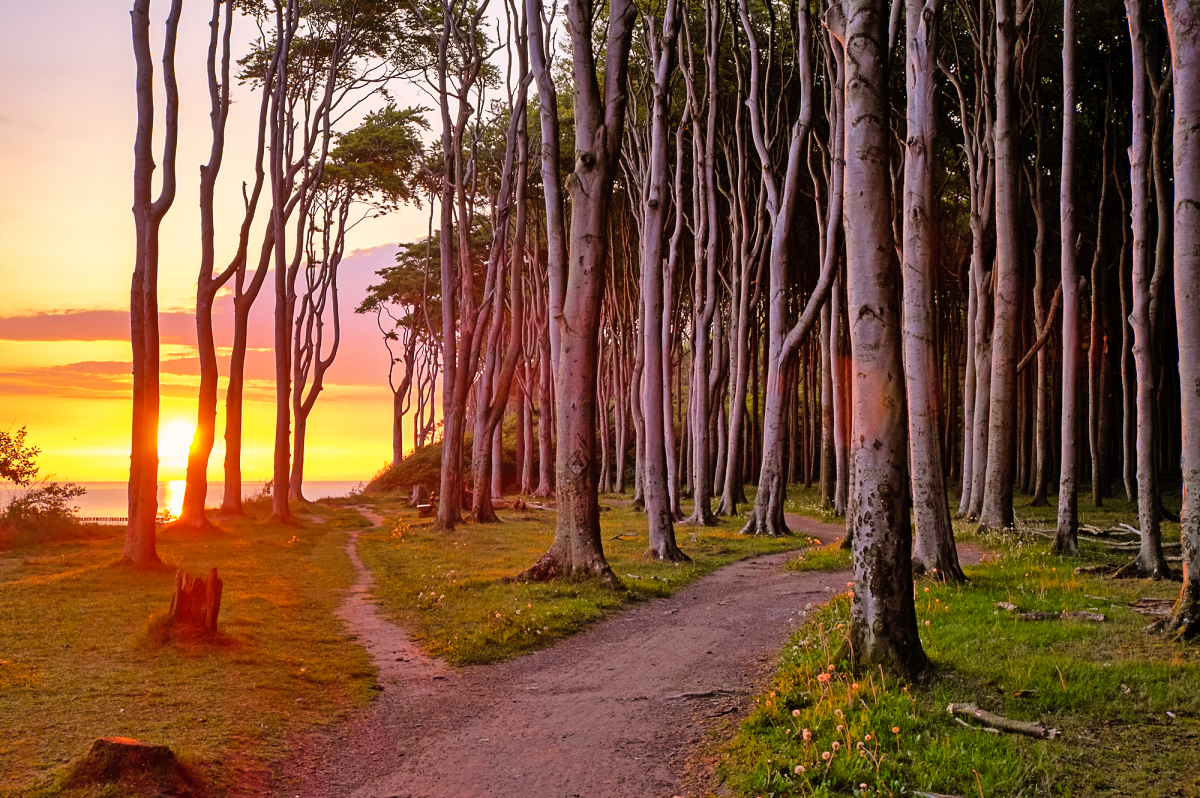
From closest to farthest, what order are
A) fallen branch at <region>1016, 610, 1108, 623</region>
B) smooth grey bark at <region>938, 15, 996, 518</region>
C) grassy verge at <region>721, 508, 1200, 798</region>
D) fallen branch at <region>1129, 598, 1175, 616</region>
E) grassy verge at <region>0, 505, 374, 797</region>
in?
grassy verge at <region>721, 508, 1200, 798</region>
grassy verge at <region>0, 505, 374, 797</region>
fallen branch at <region>1016, 610, 1108, 623</region>
fallen branch at <region>1129, 598, 1175, 616</region>
smooth grey bark at <region>938, 15, 996, 518</region>

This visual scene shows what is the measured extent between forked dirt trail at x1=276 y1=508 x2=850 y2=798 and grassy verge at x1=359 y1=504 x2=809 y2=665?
359mm

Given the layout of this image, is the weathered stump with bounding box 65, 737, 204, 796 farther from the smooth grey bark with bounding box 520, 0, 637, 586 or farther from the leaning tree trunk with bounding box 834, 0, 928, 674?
the smooth grey bark with bounding box 520, 0, 637, 586

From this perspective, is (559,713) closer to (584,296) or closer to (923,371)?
(923,371)

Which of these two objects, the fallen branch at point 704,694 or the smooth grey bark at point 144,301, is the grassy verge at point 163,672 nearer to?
the smooth grey bark at point 144,301

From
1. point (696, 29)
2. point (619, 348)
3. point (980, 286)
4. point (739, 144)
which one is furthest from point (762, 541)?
point (619, 348)

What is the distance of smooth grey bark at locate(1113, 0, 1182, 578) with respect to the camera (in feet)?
33.1

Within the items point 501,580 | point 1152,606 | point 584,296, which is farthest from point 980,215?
point 501,580

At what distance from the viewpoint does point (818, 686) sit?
581 cm

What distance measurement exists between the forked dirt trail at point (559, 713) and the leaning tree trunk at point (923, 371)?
161 centimetres

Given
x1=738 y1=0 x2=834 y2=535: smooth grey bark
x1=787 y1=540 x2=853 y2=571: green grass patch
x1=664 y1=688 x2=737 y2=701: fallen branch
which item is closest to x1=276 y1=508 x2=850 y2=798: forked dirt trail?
x1=664 y1=688 x2=737 y2=701: fallen branch

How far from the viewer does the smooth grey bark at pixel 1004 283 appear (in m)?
14.4

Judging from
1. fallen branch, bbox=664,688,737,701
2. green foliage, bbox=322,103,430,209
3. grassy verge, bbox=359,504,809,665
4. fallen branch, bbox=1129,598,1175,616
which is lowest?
grassy verge, bbox=359,504,809,665

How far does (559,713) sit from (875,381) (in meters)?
3.46

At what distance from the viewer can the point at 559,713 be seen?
6332 millimetres
